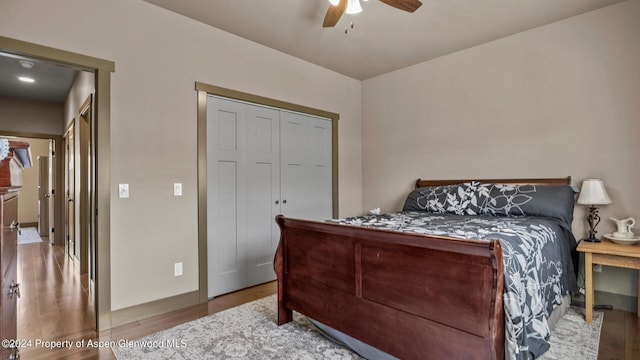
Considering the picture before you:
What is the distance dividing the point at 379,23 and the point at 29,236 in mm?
8220

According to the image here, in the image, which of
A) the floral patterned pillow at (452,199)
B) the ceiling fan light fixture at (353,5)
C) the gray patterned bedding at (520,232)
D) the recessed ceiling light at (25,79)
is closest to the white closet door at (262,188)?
the gray patterned bedding at (520,232)

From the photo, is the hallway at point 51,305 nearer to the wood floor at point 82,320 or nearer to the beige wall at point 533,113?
the wood floor at point 82,320

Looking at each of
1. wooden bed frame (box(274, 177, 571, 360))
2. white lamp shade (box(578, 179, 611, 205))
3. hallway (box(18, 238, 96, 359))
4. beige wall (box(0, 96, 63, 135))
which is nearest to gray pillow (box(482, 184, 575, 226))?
white lamp shade (box(578, 179, 611, 205))

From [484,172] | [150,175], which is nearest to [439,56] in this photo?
[484,172]

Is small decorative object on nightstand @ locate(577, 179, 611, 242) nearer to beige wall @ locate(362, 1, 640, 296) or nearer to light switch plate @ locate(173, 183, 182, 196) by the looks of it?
beige wall @ locate(362, 1, 640, 296)

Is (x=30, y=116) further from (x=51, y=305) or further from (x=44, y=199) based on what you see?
(x=51, y=305)

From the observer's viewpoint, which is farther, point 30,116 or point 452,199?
point 30,116

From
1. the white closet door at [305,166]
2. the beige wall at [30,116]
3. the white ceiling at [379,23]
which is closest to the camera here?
the white ceiling at [379,23]

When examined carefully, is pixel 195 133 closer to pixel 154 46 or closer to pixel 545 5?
pixel 154 46

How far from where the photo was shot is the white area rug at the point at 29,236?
6.25 m

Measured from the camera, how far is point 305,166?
421 cm

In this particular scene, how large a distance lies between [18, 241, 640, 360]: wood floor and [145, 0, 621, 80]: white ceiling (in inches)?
106

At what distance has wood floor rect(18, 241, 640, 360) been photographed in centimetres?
217

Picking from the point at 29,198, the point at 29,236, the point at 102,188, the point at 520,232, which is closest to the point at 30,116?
the point at 29,236
